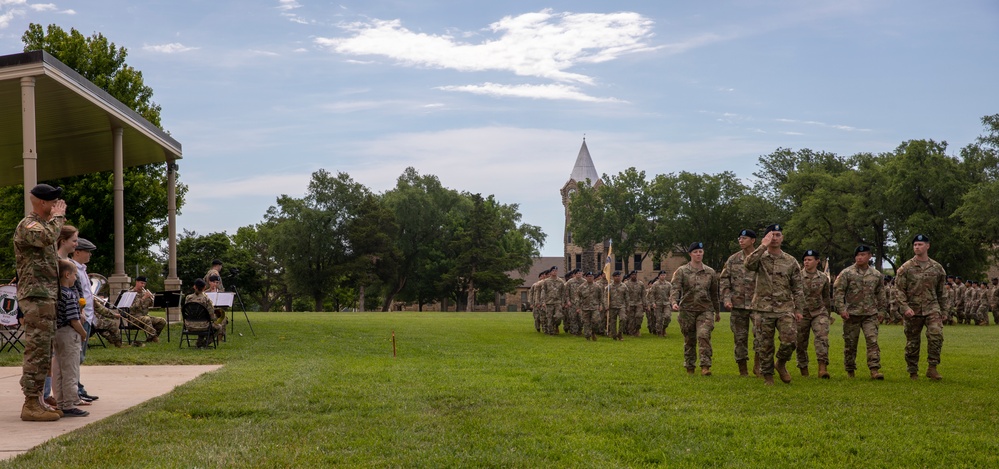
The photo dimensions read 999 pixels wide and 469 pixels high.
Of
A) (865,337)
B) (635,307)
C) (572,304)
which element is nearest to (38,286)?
(865,337)

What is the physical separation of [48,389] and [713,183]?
92090 mm

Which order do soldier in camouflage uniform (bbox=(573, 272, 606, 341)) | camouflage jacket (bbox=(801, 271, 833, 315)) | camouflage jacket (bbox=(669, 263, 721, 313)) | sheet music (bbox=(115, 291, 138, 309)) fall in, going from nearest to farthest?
camouflage jacket (bbox=(669, 263, 721, 313)) < camouflage jacket (bbox=(801, 271, 833, 315)) < sheet music (bbox=(115, 291, 138, 309)) < soldier in camouflage uniform (bbox=(573, 272, 606, 341))

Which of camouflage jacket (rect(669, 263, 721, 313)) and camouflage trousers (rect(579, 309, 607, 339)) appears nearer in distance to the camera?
camouflage jacket (rect(669, 263, 721, 313))

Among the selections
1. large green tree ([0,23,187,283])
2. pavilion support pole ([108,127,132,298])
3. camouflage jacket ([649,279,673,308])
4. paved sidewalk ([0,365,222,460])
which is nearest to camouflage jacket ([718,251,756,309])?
paved sidewalk ([0,365,222,460])

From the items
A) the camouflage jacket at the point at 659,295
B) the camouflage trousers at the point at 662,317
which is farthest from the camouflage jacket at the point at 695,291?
the camouflage jacket at the point at 659,295

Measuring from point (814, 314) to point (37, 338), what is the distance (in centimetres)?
1154

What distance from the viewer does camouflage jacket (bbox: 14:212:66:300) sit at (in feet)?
30.0

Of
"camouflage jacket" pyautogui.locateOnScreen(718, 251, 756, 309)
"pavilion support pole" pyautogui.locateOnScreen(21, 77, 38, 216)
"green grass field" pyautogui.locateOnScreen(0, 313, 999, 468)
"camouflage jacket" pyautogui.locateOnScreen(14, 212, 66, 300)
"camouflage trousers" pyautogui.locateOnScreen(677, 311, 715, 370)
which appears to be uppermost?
"pavilion support pole" pyautogui.locateOnScreen(21, 77, 38, 216)

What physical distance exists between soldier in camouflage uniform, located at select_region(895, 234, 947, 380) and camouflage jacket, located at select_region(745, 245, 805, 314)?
2001 millimetres

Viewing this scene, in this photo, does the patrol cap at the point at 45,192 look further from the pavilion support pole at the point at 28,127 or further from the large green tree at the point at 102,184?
the large green tree at the point at 102,184

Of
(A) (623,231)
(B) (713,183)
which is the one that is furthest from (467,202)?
(B) (713,183)

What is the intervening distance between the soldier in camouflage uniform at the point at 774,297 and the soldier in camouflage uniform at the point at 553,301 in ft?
47.4

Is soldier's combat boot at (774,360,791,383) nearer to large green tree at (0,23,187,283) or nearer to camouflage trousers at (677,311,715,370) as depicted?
camouflage trousers at (677,311,715,370)

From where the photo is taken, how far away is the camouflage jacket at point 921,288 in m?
14.4
